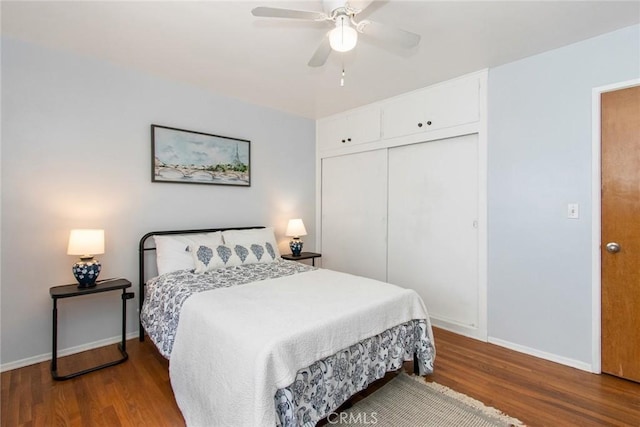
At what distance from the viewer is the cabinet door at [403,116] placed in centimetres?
331

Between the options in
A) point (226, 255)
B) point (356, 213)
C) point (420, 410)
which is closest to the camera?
point (420, 410)

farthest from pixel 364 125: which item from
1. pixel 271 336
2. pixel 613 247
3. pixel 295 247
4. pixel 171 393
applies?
pixel 171 393

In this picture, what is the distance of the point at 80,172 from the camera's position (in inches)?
104

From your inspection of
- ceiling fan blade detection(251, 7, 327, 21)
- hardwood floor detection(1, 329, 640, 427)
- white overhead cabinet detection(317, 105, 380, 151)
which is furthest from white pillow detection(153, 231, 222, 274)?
white overhead cabinet detection(317, 105, 380, 151)

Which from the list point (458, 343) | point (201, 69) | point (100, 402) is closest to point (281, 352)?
point (100, 402)

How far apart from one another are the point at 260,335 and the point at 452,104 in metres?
2.77

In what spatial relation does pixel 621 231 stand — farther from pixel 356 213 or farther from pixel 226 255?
pixel 226 255

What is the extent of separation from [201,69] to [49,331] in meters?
2.55

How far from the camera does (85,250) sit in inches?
92.7

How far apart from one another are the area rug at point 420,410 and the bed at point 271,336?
17cm

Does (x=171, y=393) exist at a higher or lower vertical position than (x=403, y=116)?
lower

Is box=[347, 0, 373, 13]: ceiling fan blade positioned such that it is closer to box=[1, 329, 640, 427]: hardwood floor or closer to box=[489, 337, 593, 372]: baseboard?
box=[1, 329, 640, 427]: hardwood floor

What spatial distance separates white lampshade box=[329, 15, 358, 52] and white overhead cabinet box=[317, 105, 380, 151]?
79.8 inches

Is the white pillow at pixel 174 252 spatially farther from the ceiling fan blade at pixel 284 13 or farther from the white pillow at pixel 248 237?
the ceiling fan blade at pixel 284 13
